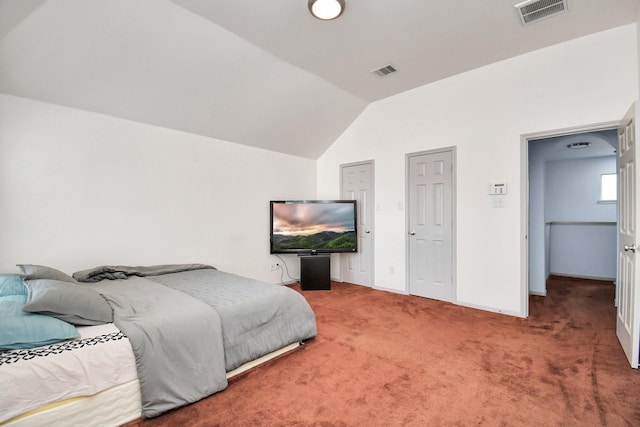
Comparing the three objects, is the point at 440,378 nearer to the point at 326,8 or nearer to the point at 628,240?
the point at 628,240

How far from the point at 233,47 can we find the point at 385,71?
1.79 metres

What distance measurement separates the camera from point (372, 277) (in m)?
4.79

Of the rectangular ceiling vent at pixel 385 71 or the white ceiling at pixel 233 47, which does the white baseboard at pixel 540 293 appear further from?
the rectangular ceiling vent at pixel 385 71

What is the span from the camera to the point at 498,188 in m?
3.58

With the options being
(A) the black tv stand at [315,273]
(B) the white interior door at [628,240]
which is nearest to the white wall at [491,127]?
(B) the white interior door at [628,240]

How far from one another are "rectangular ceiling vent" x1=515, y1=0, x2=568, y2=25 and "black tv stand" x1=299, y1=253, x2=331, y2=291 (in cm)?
350

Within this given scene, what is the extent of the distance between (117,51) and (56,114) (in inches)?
36.4

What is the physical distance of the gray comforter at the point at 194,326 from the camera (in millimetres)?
1792

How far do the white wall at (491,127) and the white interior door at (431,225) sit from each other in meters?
0.13

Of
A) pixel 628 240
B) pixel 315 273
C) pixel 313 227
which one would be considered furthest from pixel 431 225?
pixel 628 240

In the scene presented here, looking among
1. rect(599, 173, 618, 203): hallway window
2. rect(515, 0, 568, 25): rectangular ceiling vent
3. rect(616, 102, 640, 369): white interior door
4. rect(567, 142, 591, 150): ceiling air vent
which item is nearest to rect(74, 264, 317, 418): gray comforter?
rect(616, 102, 640, 369): white interior door

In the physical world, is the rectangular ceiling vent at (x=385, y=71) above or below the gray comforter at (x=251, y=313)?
above

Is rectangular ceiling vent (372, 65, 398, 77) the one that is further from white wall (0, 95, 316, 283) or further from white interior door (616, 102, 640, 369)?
white interior door (616, 102, 640, 369)

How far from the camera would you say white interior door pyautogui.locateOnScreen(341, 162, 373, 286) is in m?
4.84
